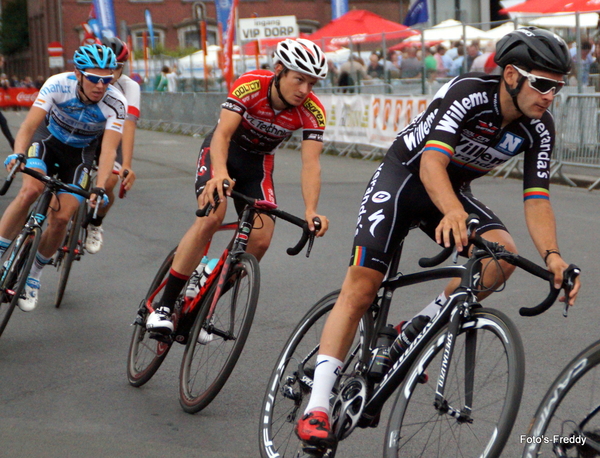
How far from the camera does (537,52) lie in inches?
131

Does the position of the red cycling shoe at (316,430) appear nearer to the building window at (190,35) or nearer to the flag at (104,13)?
the flag at (104,13)

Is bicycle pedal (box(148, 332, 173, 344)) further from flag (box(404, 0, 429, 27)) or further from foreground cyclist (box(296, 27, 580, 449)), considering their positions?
flag (box(404, 0, 429, 27))

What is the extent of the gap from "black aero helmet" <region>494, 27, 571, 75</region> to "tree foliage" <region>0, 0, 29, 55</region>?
68.2m

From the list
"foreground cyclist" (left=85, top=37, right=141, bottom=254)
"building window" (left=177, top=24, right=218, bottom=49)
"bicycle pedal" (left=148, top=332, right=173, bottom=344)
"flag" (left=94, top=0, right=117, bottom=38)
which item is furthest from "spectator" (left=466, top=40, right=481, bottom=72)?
"building window" (left=177, top=24, right=218, bottom=49)

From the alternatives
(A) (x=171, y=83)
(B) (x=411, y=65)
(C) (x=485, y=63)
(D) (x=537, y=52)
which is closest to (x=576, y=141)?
(C) (x=485, y=63)

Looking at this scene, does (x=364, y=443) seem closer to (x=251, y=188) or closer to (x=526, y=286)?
(x=251, y=188)

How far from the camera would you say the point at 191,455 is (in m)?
4.04

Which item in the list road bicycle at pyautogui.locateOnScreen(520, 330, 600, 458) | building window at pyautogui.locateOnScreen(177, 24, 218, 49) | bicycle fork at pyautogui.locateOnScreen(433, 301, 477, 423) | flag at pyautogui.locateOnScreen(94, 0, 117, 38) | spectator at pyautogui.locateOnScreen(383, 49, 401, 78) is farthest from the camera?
building window at pyautogui.locateOnScreen(177, 24, 218, 49)

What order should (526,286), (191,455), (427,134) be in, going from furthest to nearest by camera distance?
(526,286)
(191,455)
(427,134)

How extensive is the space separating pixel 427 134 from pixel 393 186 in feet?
0.93

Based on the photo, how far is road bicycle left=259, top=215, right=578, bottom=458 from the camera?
9.89ft

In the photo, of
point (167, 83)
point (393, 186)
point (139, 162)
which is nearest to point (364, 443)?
point (393, 186)

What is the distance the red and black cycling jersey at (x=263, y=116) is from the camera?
15.5 feet

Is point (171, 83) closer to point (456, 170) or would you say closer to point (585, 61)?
point (585, 61)
